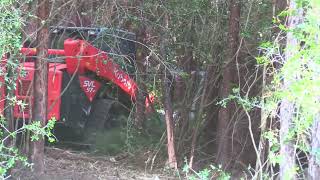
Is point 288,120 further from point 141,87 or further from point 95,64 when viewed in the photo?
point 95,64

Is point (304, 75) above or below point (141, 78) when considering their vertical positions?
above

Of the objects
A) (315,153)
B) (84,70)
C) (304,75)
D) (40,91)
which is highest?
(304,75)

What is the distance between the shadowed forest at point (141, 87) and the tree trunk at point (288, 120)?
1.77m

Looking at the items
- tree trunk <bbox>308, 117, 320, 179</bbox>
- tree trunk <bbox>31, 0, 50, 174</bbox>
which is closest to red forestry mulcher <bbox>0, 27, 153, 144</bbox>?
tree trunk <bbox>31, 0, 50, 174</bbox>

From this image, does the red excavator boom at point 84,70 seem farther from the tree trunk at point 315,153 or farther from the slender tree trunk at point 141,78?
the tree trunk at point 315,153

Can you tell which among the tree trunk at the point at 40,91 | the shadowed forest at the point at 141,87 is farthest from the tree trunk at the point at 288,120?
the tree trunk at the point at 40,91

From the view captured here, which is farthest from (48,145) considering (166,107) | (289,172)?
(289,172)

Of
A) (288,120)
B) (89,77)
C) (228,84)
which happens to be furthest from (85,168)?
(288,120)

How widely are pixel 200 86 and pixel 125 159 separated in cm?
143

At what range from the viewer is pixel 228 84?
7086 mm

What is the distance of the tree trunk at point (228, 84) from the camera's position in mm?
6895

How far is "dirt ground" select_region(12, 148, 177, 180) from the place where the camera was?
20.4 ft

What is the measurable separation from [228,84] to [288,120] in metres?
3.37

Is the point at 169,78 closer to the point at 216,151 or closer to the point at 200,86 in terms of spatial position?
the point at 200,86
